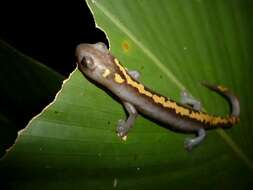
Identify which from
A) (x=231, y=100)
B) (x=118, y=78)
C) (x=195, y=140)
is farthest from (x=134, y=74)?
(x=231, y=100)

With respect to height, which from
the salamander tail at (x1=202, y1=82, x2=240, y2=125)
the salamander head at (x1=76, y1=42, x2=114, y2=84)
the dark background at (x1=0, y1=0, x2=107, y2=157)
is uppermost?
the salamander head at (x1=76, y1=42, x2=114, y2=84)

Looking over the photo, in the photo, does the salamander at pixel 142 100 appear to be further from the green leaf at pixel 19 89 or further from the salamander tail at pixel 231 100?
the green leaf at pixel 19 89

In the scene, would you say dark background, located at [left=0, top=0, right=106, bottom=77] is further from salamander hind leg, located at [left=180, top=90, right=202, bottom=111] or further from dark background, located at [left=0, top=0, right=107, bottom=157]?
salamander hind leg, located at [left=180, top=90, right=202, bottom=111]

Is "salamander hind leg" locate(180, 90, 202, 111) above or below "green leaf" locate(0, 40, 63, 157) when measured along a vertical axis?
below

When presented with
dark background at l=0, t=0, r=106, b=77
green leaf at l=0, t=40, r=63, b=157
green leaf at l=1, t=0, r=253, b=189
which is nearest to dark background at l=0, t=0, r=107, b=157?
dark background at l=0, t=0, r=106, b=77

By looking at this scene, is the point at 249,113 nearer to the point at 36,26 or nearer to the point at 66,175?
the point at 66,175

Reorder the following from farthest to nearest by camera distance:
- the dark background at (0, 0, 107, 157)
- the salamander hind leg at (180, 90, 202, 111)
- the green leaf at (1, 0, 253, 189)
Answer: the dark background at (0, 0, 107, 157), the salamander hind leg at (180, 90, 202, 111), the green leaf at (1, 0, 253, 189)

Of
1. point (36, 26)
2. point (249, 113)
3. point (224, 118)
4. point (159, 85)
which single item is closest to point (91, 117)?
point (159, 85)
